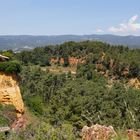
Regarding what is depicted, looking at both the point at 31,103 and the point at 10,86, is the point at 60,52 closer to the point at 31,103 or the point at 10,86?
the point at 31,103

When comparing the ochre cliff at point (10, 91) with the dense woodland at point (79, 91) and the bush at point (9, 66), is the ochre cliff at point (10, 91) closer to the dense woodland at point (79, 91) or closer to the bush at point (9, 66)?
the bush at point (9, 66)

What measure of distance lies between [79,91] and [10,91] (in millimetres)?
20838

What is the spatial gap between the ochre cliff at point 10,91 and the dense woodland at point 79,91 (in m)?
0.90

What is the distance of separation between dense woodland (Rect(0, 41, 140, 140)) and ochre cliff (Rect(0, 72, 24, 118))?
0.90 m

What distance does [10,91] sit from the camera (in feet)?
115

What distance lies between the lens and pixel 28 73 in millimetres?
74188

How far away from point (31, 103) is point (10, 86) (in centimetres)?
825

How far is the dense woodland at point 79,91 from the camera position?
6.44 meters

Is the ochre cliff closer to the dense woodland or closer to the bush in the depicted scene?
the bush

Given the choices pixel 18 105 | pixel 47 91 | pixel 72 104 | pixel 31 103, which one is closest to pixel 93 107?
pixel 72 104

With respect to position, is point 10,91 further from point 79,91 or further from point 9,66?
point 79,91

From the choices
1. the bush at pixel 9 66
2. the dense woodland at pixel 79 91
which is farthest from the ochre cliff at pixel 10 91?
the dense woodland at pixel 79 91

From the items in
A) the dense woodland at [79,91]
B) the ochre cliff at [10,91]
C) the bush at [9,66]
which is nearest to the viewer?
the dense woodland at [79,91]

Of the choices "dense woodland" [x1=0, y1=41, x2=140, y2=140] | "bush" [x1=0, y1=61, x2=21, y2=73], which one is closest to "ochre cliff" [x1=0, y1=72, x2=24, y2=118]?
"bush" [x1=0, y1=61, x2=21, y2=73]
